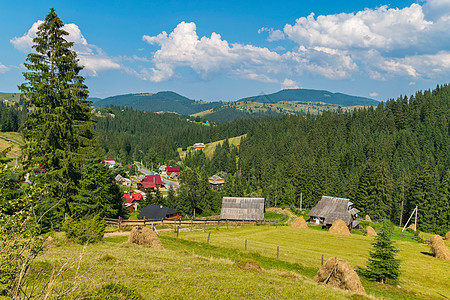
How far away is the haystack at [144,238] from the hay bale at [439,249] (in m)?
33.6

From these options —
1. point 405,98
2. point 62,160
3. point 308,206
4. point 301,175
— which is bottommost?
point 308,206

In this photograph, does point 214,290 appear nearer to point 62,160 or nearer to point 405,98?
point 62,160

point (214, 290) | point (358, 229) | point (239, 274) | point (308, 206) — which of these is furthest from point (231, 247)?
point (308, 206)

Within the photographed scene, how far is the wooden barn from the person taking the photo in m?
57.5

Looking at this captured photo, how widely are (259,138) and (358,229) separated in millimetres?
92792

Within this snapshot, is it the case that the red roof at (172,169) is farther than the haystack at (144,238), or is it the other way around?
the red roof at (172,169)

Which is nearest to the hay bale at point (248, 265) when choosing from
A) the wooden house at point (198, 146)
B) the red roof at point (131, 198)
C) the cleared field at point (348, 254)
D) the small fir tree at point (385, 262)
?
the cleared field at point (348, 254)

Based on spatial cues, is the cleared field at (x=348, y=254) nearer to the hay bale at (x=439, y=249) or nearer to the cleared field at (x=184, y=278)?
the hay bale at (x=439, y=249)

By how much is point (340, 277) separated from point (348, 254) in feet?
52.7

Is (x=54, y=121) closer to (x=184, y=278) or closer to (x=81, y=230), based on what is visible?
(x=81, y=230)

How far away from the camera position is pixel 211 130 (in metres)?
189

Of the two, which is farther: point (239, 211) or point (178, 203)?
point (178, 203)

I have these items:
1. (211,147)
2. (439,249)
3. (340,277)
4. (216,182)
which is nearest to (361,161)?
(216,182)

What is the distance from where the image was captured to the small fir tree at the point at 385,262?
20281 mm
